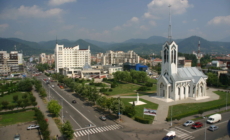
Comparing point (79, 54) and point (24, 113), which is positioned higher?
point (79, 54)

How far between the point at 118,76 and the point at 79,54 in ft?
182

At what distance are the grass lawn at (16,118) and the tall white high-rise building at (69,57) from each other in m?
86.6

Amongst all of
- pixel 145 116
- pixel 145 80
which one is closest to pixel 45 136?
pixel 145 116

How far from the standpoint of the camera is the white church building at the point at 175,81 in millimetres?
45625

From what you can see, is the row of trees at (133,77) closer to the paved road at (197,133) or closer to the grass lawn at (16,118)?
the grass lawn at (16,118)

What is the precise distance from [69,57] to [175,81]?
303ft

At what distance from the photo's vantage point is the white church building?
150ft

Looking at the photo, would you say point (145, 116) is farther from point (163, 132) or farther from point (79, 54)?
point (79, 54)

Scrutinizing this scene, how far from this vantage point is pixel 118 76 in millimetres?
78750

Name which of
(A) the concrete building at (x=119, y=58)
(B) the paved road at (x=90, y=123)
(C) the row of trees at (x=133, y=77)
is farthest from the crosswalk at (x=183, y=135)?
(A) the concrete building at (x=119, y=58)

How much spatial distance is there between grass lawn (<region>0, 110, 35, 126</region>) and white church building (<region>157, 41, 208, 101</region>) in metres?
31.0

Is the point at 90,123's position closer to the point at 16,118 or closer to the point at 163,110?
the point at 16,118

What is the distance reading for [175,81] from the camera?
44.9 metres

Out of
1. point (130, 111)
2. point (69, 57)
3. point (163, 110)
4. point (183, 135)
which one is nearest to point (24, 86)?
point (130, 111)
